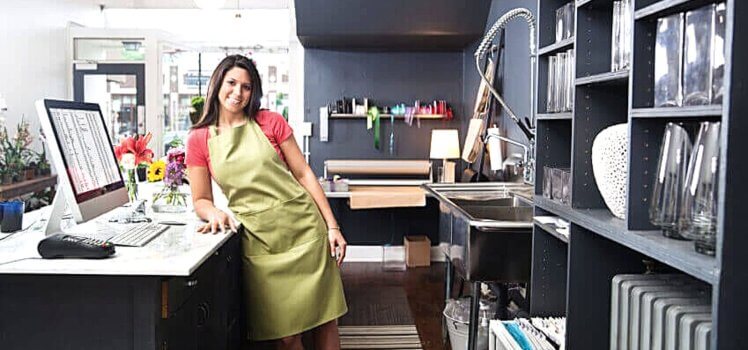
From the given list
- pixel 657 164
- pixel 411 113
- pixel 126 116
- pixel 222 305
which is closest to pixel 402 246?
pixel 411 113

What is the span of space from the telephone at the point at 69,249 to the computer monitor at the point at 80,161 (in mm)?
222

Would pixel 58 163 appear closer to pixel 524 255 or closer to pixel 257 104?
pixel 257 104

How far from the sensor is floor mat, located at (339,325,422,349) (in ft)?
13.1

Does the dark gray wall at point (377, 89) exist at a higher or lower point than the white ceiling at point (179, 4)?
lower

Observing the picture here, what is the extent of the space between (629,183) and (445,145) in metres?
4.03

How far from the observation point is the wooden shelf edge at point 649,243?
1365 millimetres

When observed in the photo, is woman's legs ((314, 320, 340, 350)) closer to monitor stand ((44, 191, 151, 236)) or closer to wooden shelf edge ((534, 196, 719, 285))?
monitor stand ((44, 191, 151, 236))

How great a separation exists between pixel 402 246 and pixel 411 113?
3.60 ft

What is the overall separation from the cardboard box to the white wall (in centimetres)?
337

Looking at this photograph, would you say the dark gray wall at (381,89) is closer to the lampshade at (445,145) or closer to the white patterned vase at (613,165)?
the lampshade at (445,145)

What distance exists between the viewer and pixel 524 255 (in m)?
3.00

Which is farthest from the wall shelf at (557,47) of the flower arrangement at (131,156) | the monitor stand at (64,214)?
the flower arrangement at (131,156)

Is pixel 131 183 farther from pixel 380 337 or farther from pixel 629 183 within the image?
pixel 629 183

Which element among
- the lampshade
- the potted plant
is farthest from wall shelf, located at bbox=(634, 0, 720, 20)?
the potted plant
